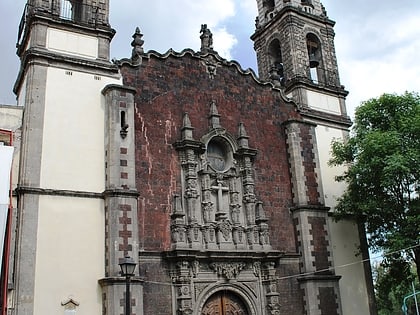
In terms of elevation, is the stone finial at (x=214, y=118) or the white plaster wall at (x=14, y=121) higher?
the stone finial at (x=214, y=118)

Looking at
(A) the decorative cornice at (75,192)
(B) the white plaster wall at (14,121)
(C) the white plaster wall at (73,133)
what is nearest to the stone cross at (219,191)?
(A) the decorative cornice at (75,192)

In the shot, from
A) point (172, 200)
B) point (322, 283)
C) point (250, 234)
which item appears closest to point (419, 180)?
point (322, 283)

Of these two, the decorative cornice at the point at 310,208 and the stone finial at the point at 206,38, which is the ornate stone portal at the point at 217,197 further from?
the stone finial at the point at 206,38

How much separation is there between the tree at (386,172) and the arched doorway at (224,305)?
4895 mm

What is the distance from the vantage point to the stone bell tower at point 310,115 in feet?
Result: 57.4

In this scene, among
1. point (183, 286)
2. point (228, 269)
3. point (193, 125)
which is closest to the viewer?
point (183, 286)

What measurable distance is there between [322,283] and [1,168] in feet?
34.8

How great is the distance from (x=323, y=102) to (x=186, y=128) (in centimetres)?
694

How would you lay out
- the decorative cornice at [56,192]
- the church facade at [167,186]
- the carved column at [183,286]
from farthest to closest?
the carved column at [183,286]
the church facade at [167,186]
the decorative cornice at [56,192]

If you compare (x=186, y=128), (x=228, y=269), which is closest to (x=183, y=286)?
(x=228, y=269)

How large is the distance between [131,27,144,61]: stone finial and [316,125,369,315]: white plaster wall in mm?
7540

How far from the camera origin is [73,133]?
50.2 feet

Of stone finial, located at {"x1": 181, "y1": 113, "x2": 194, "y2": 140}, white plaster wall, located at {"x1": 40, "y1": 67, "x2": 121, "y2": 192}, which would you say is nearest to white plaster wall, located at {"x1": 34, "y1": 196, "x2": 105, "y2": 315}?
white plaster wall, located at {"x1": 40, "y1": 67, "x2": 121, "y2": 192}

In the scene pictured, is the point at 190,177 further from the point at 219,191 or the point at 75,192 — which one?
the point at 75,192
